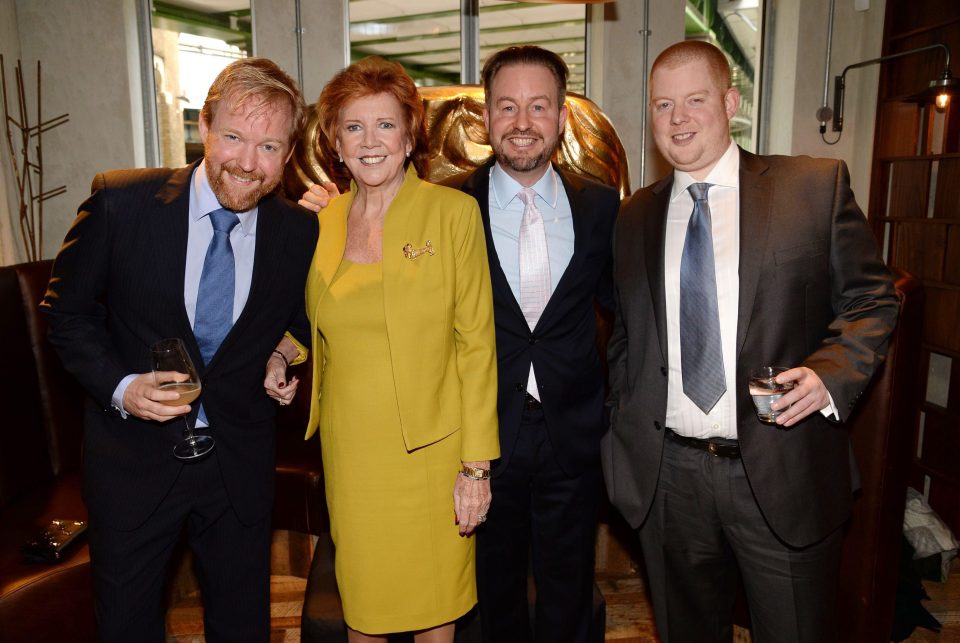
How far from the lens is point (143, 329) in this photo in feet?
5.90

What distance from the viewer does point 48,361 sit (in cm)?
316

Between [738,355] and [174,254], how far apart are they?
A: 139 centimetres

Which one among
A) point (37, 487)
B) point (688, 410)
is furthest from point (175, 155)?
point (688, 410)

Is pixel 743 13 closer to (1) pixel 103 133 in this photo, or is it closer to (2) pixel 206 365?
(1) pixel 103 133

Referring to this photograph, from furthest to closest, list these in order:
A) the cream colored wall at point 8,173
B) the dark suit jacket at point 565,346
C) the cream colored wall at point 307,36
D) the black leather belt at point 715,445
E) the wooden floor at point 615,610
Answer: the cream colored wall at point 307,36 < the cream colored wall at point 8,173 < the wooden floor at point 615,610 < the dark suit jacket at point 565,346 < the black leather belt at point 715,445

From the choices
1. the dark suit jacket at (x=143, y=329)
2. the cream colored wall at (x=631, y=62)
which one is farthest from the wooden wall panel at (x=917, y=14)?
the dark suit jacket at (x=143, y=329)

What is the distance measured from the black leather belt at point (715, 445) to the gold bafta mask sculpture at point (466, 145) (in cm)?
185

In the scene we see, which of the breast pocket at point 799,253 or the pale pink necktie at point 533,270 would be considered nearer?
A: the breast pocket at point 799,253

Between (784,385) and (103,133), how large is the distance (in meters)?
4.89

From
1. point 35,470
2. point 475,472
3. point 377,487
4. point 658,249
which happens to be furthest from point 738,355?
point 35,470

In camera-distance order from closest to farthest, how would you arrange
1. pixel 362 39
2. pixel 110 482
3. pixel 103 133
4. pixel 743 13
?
pixel 110 482 < pixel 103 133 < pixel 362 39 < pixel 743 13

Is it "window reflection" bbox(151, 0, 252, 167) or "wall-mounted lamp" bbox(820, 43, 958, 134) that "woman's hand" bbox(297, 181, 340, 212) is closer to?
"wall-mounted lamp" bbox(820, 43, 958, 134)

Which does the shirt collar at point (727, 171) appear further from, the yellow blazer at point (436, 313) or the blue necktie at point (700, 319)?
the yellow blazer at point (436, 313)

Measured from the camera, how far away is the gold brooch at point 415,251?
192cm
